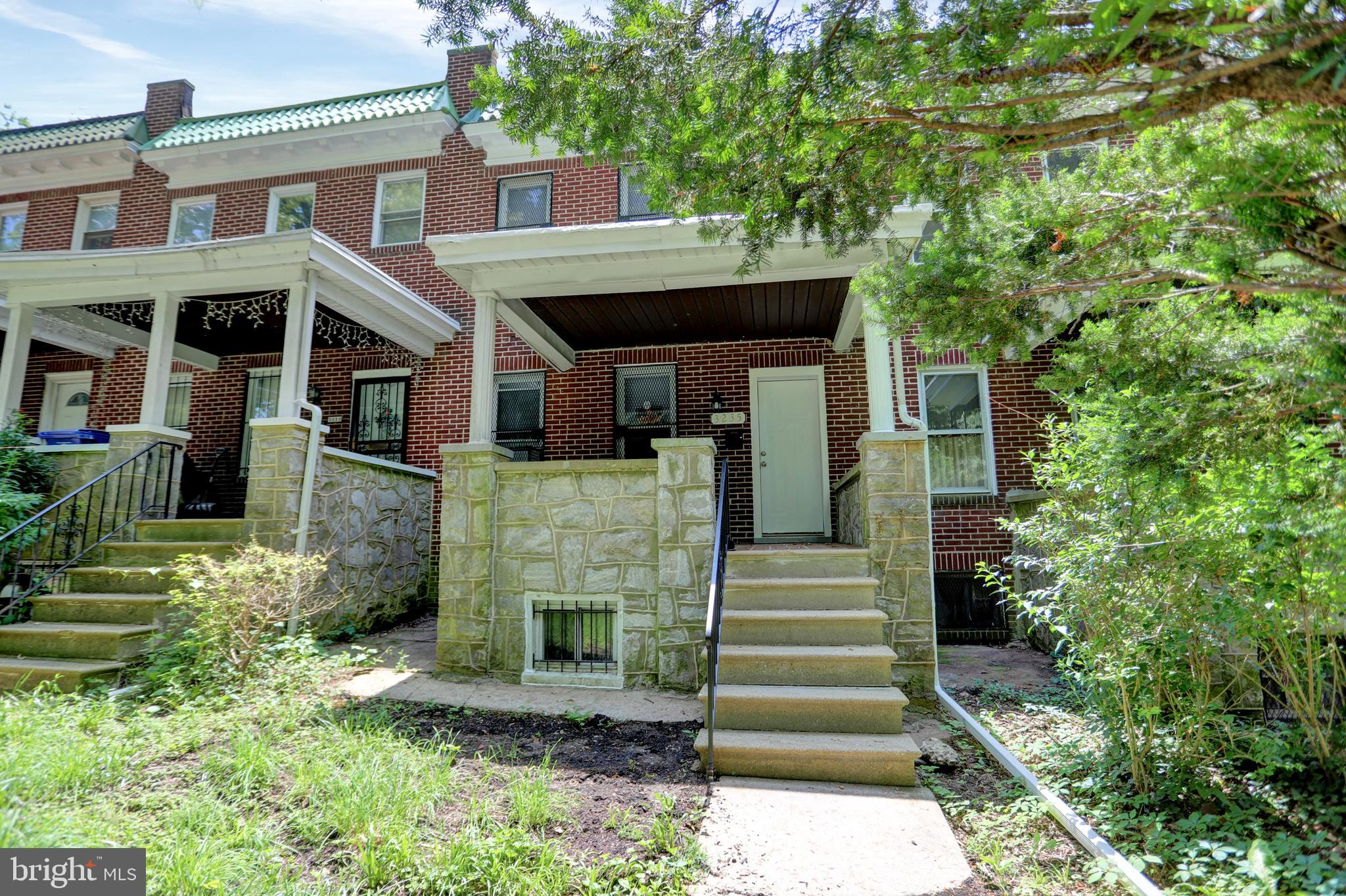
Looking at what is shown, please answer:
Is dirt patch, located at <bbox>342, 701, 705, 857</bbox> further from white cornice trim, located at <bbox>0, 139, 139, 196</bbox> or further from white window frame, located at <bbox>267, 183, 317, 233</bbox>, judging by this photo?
white cornice trim, located at <bbox>0, 139, 139, 196</bbox>

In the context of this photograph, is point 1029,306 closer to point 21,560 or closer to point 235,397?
point 21,560

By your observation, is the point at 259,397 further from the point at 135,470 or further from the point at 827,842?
the point at 827,842

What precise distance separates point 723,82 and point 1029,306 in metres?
1.80

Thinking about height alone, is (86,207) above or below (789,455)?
above

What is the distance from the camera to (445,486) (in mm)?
5398

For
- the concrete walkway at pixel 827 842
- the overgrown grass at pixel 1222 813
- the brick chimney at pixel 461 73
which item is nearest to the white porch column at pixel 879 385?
the overgrown grass at pixel 1222 813

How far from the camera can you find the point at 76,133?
→ 32.3 ft

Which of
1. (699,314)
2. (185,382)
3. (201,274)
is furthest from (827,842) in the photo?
(185,382)

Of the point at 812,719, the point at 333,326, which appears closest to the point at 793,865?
the point at 812,719

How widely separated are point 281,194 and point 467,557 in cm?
728

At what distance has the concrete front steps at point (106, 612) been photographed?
4602mm

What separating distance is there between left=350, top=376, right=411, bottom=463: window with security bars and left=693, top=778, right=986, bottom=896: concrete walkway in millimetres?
6701

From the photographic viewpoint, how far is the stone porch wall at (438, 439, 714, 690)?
4930mm

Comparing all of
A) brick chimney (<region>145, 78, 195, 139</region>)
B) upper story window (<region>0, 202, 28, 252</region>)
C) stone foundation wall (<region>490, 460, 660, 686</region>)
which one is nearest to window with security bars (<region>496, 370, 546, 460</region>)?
stone foundation wall (<region>490, 460, 660, 686</region>)
